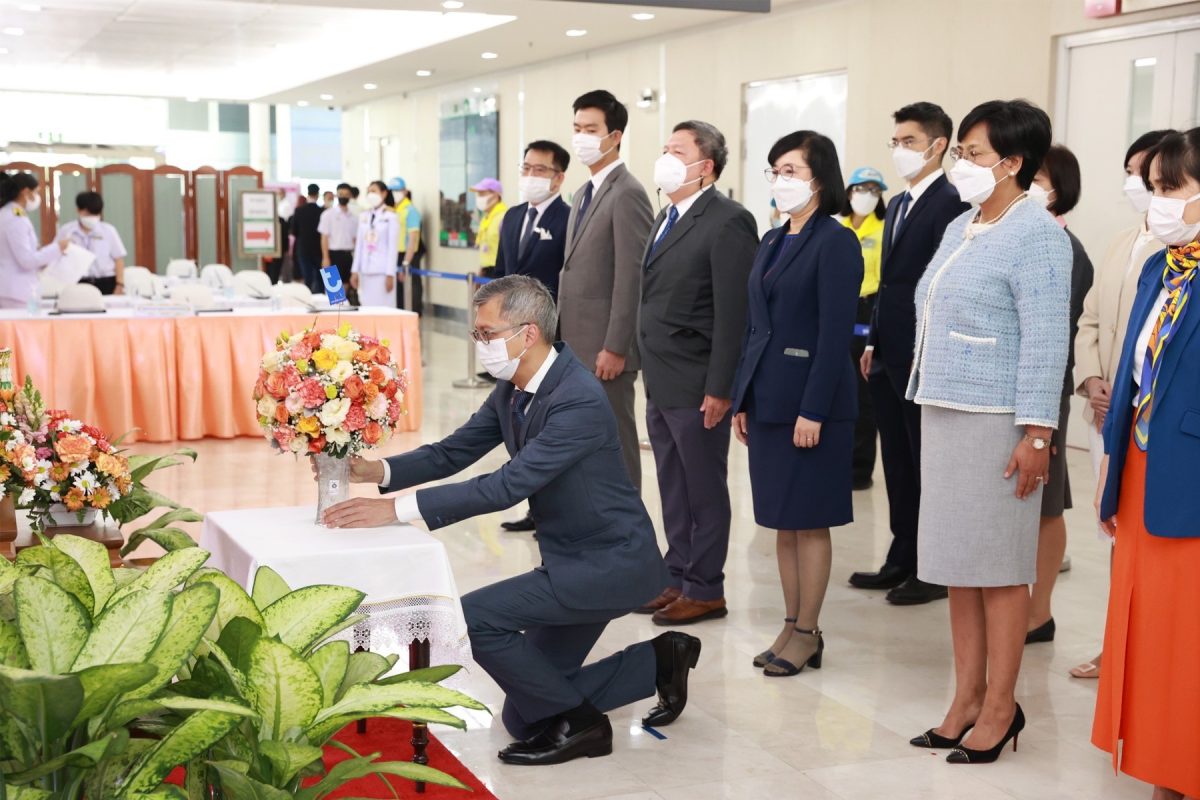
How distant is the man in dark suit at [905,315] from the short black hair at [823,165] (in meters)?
0.78

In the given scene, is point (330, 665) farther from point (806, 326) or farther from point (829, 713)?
point (806, 326)

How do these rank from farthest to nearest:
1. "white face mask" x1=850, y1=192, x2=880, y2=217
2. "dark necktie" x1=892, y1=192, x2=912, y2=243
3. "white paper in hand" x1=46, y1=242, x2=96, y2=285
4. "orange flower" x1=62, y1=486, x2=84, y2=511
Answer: "white paper in hand" x1=46, y1=242, x2=96, y2=285 → "white face mask" x1=850, y1=192, x2=880, y2=217 → "dark necktie" x1=892, y1=192, x2=912, y2=243 → "orange flower" x1=62, y1=486, x2=84, y2=511

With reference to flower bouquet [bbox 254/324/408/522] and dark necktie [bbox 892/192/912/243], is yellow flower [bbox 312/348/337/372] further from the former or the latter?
dark necktie [bbox 892/192/912/243]

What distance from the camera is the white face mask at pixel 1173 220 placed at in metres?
2.88

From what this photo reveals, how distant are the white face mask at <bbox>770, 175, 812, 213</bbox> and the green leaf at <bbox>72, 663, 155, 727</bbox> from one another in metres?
2.93

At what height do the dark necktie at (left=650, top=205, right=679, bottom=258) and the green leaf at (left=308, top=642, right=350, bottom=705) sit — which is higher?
the dark necktie at (left=650, top=205, right=679, bottom=258)

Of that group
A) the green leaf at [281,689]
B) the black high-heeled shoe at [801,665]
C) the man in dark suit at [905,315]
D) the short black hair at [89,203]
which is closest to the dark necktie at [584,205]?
the man in dark suit at [905,315]

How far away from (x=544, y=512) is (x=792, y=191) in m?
1.35

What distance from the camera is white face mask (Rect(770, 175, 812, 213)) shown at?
4105mm

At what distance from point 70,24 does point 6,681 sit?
44.1ft

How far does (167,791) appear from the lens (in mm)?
1562

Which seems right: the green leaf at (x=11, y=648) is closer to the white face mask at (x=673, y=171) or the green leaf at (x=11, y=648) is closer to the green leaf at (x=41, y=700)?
the green leaf at (x=41, y=700)

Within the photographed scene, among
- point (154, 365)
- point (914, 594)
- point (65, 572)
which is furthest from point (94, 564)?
point (154, 365)

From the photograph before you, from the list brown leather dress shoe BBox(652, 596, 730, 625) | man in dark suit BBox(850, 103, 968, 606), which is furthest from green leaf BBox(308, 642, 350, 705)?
man in dark suit BBox(850, 103, 968, 606)
